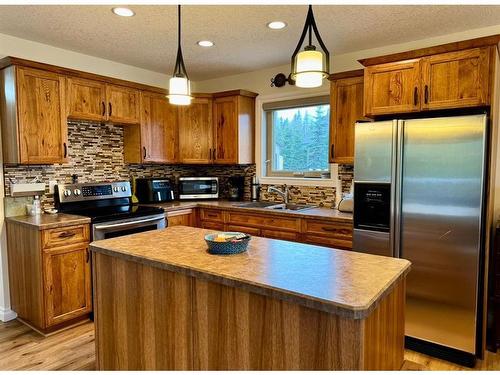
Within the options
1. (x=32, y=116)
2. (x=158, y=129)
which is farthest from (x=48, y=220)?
(x=158, y=129)

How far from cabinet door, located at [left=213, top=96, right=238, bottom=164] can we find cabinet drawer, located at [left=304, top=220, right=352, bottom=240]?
4.35 feet

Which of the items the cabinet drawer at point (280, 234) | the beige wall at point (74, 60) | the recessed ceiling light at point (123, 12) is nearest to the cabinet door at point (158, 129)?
the beige wall at point (74, 60)

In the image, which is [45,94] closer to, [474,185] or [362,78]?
[362,78]

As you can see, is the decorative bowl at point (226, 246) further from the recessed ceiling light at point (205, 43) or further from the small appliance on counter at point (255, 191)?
the small appliance on counter at point (255, 191)

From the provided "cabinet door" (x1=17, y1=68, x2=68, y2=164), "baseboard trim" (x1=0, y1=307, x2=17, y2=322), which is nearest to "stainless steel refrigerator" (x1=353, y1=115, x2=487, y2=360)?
"cabinet door" (x1=17, y1=68, x2=68, y2=164)

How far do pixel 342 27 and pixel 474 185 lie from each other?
60.0 inches

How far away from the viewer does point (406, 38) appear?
305 cm

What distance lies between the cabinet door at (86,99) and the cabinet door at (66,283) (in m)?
1.21

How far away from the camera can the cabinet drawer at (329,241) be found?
9.71 ft

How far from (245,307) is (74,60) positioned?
10.2 feet

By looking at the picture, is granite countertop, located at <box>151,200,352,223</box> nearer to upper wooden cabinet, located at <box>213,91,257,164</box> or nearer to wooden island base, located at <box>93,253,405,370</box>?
upper wooden cabinet, located at <box>213,91,257,164</box>

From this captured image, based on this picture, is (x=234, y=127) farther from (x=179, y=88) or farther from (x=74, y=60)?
(x=179, y=88)

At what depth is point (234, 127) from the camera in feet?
13.3

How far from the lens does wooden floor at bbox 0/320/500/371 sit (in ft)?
7.87
